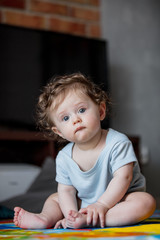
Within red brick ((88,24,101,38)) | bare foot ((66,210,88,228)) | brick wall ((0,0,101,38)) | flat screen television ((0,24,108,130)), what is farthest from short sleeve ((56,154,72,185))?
red brick ((88,24,101,38))

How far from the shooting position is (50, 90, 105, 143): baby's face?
89 cm

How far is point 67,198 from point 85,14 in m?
2.18

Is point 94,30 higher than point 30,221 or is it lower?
higher

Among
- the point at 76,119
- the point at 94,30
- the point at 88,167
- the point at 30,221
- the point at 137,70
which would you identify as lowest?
the point at 30,221

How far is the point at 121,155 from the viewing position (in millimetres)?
893

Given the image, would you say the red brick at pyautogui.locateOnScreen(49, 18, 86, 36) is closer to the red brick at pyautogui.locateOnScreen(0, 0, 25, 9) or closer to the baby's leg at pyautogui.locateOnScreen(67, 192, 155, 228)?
the red brick at pyautogui.locateOnScreen(0, 0, 25, 9)

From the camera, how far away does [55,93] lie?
3.10 ft

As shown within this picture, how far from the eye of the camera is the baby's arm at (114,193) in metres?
→ 0.80

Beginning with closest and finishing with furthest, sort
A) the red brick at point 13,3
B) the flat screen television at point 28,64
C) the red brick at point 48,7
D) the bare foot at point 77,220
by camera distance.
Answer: the bare foot at point 77,220, the flat screen television at point 28,64, the red brick at point 13,3, the red brick at point 48,7

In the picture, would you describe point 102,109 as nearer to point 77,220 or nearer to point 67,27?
point 77,220

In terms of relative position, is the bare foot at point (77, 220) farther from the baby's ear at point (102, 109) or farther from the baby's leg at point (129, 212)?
the baby's ear at point (102, 109)

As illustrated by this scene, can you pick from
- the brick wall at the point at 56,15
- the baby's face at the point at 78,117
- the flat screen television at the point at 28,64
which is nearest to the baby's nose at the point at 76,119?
the baby's face at the point at 78,117

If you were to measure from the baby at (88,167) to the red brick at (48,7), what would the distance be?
182cm

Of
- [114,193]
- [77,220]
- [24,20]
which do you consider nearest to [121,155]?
[114,193]
